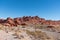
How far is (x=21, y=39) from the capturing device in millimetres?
16734

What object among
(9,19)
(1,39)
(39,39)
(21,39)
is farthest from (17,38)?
(9,19)

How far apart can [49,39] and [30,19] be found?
232 feet

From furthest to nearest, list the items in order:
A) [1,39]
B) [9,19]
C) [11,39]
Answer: [9,19]
[11,39]
[1,39]

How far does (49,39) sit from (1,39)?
7.59 m

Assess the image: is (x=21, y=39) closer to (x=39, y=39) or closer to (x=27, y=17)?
(x=39, y=39)

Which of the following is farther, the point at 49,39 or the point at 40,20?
the point at 40,20

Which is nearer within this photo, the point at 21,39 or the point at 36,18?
the point at 21,39

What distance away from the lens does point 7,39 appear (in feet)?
52.3

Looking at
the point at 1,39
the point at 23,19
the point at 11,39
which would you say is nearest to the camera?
the point at 1,39

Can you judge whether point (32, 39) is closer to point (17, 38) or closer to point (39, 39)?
point (39, 39)

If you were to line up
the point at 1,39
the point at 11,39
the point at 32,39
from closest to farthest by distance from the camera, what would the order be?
1. the point at 1,39
2. the point at 11,39
3. the point at 32,39

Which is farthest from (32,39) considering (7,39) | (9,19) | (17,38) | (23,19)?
(23,19)

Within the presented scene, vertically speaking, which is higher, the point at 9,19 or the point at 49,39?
the point at 9,19

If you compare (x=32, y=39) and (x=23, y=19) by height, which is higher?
(x=23, y=19)
